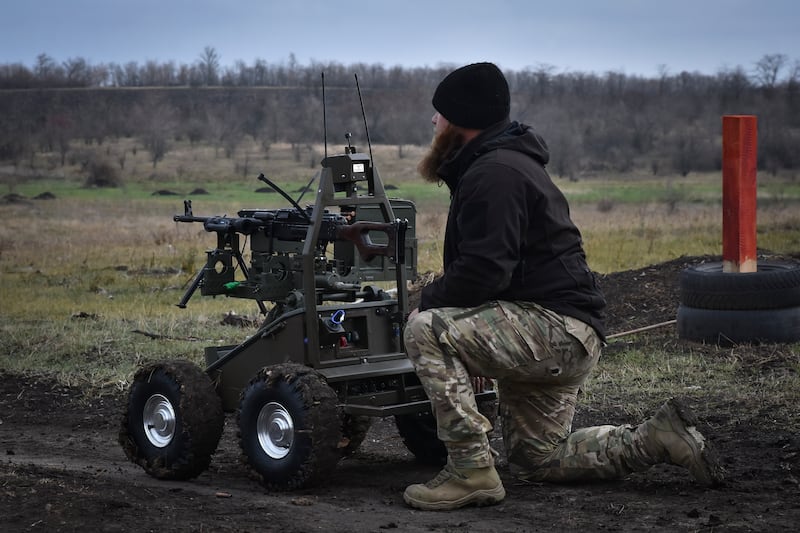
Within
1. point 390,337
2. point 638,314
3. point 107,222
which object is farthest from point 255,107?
point 390,337

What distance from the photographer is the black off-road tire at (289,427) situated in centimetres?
591

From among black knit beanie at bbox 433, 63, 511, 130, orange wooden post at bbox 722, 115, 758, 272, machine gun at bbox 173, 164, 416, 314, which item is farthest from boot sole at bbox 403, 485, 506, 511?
orange wooden post at bbox 722, 115, 758, 272

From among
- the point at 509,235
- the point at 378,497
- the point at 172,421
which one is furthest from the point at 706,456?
the point at 172,421

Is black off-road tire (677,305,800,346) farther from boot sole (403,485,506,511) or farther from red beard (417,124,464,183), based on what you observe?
boot sole (403,485,506,511)

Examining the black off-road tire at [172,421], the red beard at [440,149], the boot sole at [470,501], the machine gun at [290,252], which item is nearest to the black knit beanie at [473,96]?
the red beard at [440,149]

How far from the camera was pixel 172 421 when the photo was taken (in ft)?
21.6

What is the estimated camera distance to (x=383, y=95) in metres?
69.0

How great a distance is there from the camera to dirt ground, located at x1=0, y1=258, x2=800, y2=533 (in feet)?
17.3

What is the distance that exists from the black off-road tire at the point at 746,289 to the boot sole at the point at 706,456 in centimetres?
423

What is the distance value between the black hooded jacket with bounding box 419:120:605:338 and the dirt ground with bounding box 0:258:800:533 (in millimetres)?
905

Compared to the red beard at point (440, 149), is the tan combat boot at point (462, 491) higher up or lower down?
lower down

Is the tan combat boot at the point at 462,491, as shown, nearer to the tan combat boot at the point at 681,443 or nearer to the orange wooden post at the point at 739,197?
the tan combat boot at the point at 681,443

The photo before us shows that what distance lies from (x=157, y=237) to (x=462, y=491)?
1893 cm

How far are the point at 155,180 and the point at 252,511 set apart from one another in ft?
128
